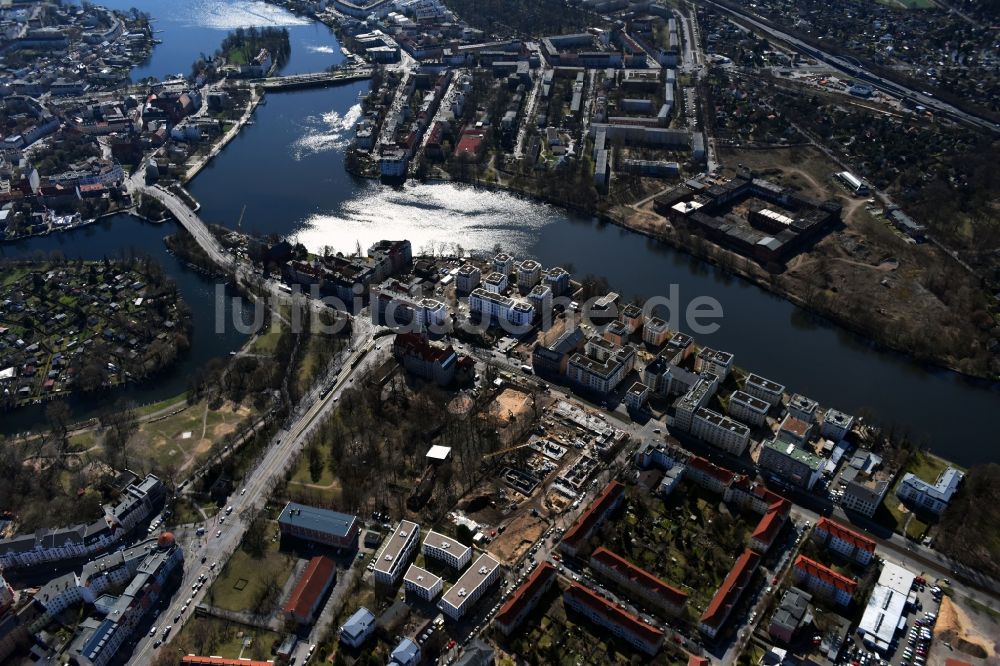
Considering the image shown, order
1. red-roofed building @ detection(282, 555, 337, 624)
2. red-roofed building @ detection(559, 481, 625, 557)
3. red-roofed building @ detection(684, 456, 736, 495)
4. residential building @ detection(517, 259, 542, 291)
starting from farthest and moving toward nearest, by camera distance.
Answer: residential building @ detection(517, 259, 542, 291)
red-roofed building @ detection(684, 456, 736, 495)
red-roofed building @ detection(559, 481, 625, 557)
red-roofed building @ detection(282, 555, 337, 624)

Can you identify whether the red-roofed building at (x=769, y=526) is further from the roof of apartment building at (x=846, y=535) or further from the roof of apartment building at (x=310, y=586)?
the roof of apartment building at (x=310, y=586)

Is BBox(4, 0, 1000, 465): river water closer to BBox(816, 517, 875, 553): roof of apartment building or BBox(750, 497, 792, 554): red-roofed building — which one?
BBox(816, 517, 875, 553): roof of apartment building

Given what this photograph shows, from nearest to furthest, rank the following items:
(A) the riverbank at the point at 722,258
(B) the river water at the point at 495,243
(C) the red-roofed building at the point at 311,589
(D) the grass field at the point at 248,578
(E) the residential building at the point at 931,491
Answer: (C) the red-roofed building at the point at 311,589
(D) the grass field at the point at 248,578
(E) the residential building at the point at 931,491
(B) the river water at the point at 495,243
(A) the riverbank at the point at 722,258

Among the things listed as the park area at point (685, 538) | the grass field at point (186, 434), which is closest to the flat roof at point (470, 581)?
the park area at point (685, 538)

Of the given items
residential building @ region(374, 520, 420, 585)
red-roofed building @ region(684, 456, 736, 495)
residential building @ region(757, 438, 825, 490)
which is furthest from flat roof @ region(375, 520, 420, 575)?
residential building @ region(757, 438, 825, 490)

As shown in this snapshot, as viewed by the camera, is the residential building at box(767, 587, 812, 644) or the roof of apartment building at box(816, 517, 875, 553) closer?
the residential building at box(767, 587, 812, 644)

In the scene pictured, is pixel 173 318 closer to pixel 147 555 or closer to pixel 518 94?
pixel 147 555
